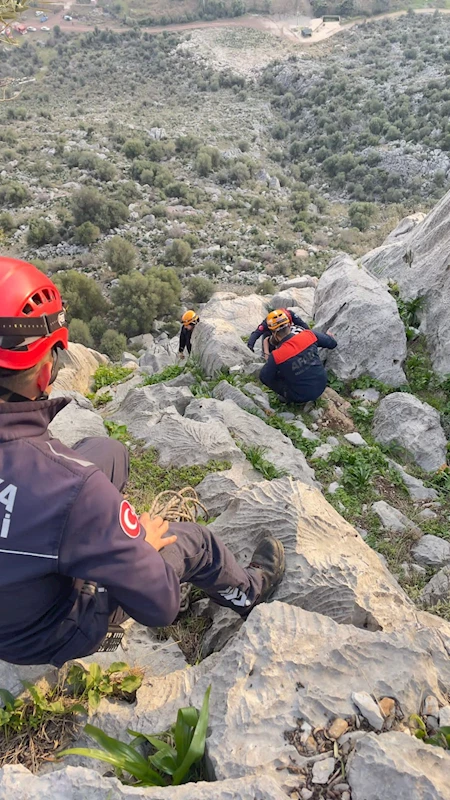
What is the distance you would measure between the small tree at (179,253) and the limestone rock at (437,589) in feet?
93.1

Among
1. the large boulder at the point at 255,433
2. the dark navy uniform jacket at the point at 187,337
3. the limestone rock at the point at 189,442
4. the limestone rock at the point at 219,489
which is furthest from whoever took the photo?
the dark navy uniform jacket at the point at 187,337

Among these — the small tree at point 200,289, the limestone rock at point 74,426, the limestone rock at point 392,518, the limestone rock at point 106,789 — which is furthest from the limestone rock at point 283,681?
the small tree at point 200,289

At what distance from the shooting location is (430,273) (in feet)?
33.3

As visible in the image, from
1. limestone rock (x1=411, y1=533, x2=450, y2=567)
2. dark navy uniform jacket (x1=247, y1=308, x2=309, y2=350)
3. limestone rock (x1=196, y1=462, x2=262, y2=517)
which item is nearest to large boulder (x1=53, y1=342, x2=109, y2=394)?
dark navy uniform jacket (x1=247, y1=308, x2=309, y2=350)

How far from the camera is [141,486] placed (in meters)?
6.19

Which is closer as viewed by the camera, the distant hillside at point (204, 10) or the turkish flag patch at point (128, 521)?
the turkish flag patch at point (128, 521)

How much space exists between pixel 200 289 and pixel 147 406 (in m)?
21.1

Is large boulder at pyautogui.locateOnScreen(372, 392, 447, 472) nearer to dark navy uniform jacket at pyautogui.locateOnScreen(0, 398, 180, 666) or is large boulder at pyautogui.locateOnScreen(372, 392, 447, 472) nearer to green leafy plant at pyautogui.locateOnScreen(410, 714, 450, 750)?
green leafy plant at pyautogui.locateOnScreen(410, 714, 450, 750)

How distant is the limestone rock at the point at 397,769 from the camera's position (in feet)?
7.53

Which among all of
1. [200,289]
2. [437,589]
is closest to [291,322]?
[437,589]

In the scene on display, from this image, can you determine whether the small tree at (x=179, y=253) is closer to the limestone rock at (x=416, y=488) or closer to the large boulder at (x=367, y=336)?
the large boulder at (x=367, y=336)

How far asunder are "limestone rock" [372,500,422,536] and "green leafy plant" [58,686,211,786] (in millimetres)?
4573

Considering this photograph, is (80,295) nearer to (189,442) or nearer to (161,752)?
(189,442)

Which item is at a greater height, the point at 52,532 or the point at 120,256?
the point at 52,532
